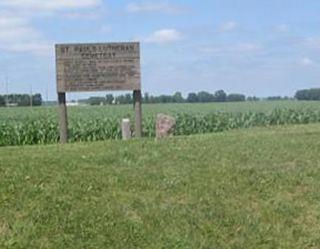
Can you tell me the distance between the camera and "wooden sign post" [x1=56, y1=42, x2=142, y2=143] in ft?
48.4

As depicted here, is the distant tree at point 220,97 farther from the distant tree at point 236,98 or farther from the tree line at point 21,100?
the tree line at point 21,100

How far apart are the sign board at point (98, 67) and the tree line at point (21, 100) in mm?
37663

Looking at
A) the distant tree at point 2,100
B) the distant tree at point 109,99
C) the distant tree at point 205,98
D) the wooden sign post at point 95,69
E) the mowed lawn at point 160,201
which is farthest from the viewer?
the distant tree at point 205,98

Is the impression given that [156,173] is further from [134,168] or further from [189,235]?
[189,235]

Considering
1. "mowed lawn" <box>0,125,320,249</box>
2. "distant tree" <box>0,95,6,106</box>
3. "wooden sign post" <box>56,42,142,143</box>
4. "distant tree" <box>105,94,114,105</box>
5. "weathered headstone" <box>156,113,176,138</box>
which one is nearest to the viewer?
"mowed lawn" <box>0,125,320,249</box>

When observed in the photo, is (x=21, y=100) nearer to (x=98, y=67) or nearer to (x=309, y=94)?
(x=309, y=94)

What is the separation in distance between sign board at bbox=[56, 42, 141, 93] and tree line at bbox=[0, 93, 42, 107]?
37663mm

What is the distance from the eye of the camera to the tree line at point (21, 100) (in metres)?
52.2

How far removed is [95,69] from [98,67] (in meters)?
0.07

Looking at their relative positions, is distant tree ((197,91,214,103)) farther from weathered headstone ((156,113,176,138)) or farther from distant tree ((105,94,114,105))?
weathered headstone ((156,113,176,138))

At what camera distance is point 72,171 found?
8430mm

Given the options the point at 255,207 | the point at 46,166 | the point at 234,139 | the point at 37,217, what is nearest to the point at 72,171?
the point at 46,166

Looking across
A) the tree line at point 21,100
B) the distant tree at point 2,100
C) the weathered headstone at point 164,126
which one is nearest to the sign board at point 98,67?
the weathered headstone at point 164,126

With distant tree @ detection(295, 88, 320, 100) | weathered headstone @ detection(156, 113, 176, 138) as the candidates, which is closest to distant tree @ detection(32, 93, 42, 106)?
distant tree @ detection(295, 88, 320, 100)
